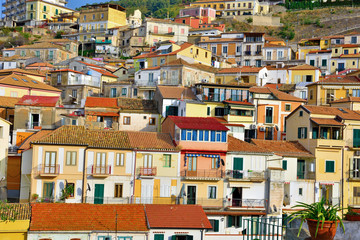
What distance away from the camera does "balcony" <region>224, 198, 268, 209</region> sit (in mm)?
40562

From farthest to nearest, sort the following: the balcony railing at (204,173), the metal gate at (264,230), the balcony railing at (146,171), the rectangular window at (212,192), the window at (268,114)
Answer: the window at (268,114) → the rectangular window at (212,192) → the balcony railing at (204,173) → the balcony railing at (146,171) → the metal gate at (264,230)

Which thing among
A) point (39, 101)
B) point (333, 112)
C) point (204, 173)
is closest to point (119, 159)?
point (204, 173)

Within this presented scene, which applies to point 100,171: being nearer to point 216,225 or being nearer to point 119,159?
point 119,159

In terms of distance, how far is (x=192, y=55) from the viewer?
7288 cm

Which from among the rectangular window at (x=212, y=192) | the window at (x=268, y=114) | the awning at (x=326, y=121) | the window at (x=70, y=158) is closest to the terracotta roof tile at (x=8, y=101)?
the window at (x=70, y=158)

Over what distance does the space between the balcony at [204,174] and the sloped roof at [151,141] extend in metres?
2.26

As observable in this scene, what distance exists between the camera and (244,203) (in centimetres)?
4081

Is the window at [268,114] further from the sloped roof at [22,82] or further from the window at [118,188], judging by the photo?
the sloped roof at [22,82]

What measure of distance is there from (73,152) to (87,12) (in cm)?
8494

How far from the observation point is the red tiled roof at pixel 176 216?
1401 inches

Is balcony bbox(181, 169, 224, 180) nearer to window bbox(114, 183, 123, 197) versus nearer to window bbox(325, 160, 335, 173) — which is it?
window bbox(114, 183, 123, 197)

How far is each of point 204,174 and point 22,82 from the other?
107 feet

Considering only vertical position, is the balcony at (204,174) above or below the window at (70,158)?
below

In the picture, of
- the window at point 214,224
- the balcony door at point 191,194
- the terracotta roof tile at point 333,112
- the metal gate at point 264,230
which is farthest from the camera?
the terracotta roof tile at point 333,112
